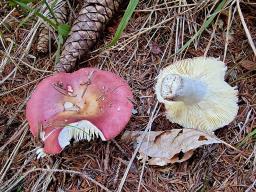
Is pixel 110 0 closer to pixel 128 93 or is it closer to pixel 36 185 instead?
pixel 128 93

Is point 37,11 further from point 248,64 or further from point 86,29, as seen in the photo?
point 248,64

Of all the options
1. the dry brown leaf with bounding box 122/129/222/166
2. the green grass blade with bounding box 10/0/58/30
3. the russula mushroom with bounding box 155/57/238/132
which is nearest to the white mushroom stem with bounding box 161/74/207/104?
the russula mushroom with bounding box 155/57/238/132

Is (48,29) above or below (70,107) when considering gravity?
above

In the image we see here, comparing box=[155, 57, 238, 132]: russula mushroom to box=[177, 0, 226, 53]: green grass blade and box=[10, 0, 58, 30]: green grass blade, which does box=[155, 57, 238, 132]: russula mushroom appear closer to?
box=[177, 0, 226, 53]: green grass blade

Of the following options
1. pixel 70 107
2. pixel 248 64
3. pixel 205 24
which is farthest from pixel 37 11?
pixel 248 64

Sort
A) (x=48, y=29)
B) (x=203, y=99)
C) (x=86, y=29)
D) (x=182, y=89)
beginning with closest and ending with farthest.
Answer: (x=182, y=89) < (x=203, y=99) < (x=86, y=29) < (x=48, y=29)

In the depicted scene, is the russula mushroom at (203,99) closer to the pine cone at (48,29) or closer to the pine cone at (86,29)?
the pine cone at (86,29)

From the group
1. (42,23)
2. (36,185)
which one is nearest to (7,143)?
(36,185)

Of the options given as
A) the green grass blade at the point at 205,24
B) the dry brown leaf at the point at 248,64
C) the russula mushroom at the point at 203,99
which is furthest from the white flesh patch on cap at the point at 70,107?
the dry brown leaf at the point at 248,64

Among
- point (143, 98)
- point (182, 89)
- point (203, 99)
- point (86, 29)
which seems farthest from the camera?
point (86, 29)

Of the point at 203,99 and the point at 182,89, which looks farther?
the point at 203,99
